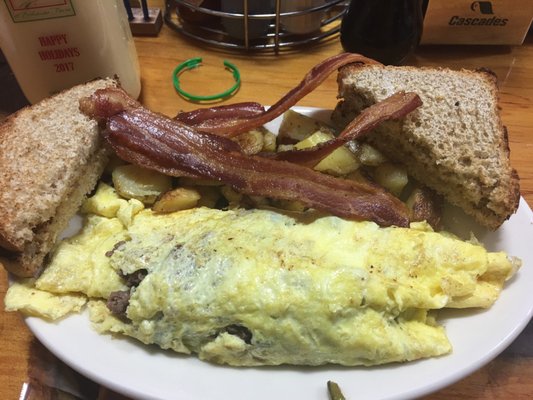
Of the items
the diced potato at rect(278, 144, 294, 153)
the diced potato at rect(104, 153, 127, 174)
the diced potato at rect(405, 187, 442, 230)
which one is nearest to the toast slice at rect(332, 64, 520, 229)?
the diced potato at rect(405, 187, 442, 230)

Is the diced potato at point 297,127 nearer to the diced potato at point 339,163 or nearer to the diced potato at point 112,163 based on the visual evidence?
the diced potato at point 339,163

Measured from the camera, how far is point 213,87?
232 cm

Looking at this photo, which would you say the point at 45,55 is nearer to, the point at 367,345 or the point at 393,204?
the point at 393,204

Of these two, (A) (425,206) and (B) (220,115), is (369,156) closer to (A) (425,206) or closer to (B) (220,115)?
(A) (425,206)

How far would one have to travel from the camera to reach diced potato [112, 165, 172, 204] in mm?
1452

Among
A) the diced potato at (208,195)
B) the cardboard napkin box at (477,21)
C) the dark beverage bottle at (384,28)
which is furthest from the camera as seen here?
the cardboard napkin box at (477,21)

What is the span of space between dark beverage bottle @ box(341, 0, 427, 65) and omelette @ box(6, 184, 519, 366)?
122cm

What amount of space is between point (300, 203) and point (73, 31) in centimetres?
110

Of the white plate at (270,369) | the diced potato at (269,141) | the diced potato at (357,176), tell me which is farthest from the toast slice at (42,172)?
the diced potato at (357,176)

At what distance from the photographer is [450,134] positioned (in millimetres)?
1490

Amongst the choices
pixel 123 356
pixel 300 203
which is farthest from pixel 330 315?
pixel 123 356

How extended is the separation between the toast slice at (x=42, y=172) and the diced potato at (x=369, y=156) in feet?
2.71

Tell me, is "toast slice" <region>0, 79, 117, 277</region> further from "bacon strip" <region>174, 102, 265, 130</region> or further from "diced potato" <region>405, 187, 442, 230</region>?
"diced potato" <region>405, 187, 442, 230</region>

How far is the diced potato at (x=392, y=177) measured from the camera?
1.53 m
